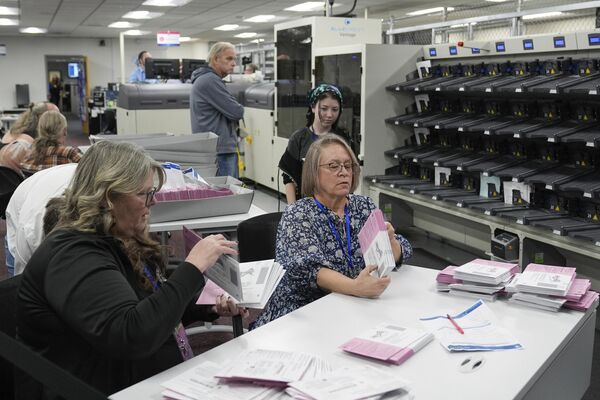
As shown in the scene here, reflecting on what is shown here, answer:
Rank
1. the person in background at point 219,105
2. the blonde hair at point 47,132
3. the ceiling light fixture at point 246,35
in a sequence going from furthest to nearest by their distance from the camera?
the ceiling light fixture at point 246,35
the person in background at point 219,105
the blonde hair at point 47,132

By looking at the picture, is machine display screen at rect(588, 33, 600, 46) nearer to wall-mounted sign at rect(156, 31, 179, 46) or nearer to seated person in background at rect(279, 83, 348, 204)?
seated person in background at rect(279, 83, 348, 204)

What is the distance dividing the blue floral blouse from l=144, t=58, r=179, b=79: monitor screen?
21.9ft

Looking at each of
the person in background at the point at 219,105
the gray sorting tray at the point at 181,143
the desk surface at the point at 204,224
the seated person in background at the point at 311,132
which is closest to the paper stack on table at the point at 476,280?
the desk surface at the point at 204,224

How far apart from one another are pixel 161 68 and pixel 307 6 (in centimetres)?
512

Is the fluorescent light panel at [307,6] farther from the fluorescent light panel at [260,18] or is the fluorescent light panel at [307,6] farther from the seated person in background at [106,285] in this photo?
the seated person in background at [106,285]

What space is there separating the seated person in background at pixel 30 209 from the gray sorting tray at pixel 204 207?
468 millimetres

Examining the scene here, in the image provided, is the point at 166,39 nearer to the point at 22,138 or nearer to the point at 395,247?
the point at 22,138

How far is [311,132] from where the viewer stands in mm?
3865

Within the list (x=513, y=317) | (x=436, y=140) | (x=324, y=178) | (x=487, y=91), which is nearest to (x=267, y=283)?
(x=324, y=178)

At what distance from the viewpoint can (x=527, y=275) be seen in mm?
2242

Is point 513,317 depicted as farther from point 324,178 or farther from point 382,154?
point 382,154

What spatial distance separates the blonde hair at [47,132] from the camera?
4.13 m

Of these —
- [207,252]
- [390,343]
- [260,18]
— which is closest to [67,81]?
[260,18]

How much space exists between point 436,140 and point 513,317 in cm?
341
